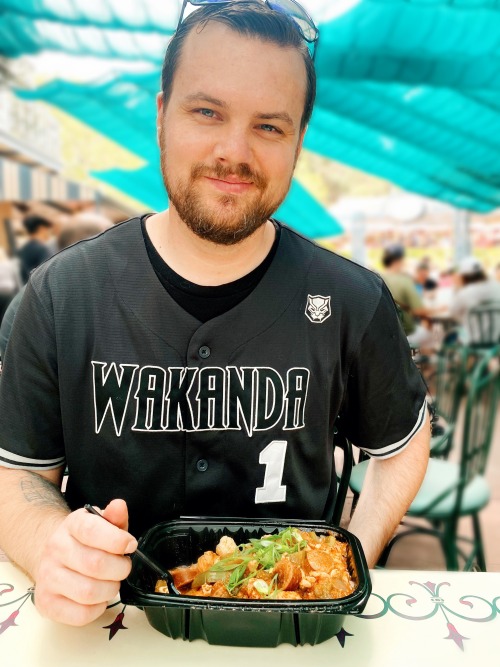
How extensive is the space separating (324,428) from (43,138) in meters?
14.5

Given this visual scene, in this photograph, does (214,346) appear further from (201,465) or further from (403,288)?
(403,288)

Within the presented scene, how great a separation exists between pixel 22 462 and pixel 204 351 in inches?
18.9

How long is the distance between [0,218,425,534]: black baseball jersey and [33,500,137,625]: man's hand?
468 mm

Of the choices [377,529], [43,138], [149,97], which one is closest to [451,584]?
[377,529]

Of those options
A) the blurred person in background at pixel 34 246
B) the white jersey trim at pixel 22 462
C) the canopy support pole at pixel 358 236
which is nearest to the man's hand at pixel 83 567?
the white jersey trim at pixel 22 462

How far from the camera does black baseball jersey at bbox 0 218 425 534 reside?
138 cm

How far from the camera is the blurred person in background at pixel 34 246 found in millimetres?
5859

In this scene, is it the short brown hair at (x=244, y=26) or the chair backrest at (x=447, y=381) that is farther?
the chair backrest at (x=447, y=381)

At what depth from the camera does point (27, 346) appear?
1.37 meters

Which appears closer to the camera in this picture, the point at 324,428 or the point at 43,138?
the point at 324,428

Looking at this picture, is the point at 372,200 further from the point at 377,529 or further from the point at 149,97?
the point at 377,529

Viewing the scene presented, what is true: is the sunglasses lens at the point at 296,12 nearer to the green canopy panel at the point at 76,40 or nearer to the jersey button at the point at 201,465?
the jersey button at the point at 201,465

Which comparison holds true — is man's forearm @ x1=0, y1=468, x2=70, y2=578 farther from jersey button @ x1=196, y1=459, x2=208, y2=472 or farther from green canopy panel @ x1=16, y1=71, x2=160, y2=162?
green canopy panel @ x1=16, y1=71, x2=160, y2=162

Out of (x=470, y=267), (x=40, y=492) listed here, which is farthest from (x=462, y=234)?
(x=40, y=492)
